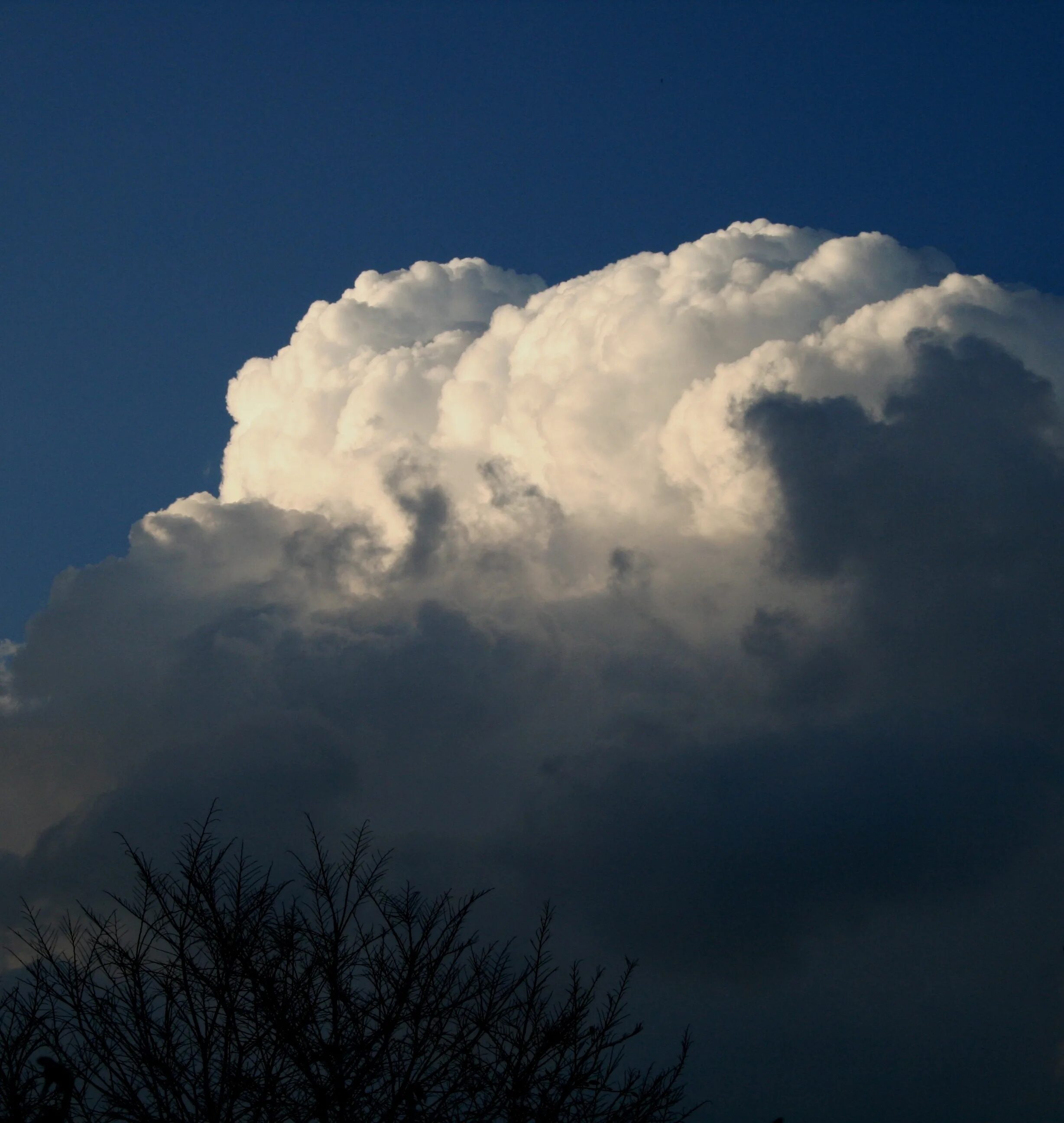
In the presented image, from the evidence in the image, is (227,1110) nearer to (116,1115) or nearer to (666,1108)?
(116,1115)

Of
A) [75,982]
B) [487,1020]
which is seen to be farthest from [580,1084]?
[75,982]

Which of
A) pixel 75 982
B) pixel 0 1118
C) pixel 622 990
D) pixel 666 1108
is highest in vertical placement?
pixel 622 990

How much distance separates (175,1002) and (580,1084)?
223 inches

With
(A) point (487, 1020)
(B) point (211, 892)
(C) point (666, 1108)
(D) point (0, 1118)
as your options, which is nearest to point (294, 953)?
(B) point (211, 892)

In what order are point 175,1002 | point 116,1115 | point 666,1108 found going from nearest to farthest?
1. point 116,1115
2. point 175,1002
3. point 666,1108

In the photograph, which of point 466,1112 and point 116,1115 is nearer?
point 116,1115

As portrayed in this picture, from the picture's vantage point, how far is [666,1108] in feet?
59.4

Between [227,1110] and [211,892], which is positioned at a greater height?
[211,892]

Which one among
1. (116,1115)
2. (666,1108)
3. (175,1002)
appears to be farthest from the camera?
(666,1108)

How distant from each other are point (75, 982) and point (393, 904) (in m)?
4.53

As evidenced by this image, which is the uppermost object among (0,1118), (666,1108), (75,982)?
(666,1108)

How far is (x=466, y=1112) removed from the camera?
16547mm

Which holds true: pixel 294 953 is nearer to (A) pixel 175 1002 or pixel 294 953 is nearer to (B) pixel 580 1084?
(A) pixel 175 1002

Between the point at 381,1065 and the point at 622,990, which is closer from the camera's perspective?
the point at 381,1065
